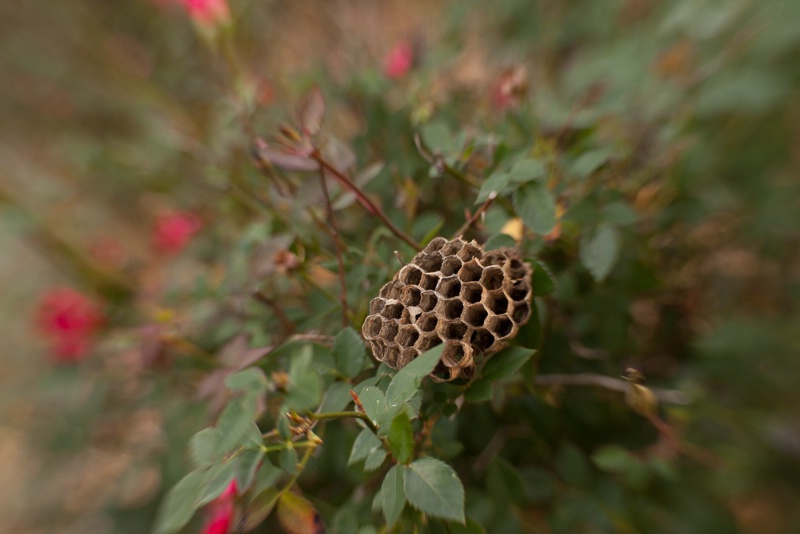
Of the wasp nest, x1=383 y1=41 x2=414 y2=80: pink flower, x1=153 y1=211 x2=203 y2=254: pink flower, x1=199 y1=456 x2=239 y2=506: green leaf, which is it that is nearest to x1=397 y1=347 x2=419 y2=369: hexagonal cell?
the wasp nest

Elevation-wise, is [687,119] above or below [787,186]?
above

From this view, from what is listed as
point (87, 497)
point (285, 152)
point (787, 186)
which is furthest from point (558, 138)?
point (87, 497)

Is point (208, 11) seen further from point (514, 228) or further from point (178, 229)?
point (514, 228)

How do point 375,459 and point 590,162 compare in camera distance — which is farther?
point 590,162

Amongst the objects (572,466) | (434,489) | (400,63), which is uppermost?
(400,63)

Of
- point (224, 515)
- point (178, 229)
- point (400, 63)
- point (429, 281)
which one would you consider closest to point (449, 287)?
point (429, 281)

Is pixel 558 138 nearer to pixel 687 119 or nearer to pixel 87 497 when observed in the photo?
pixel 687 119
